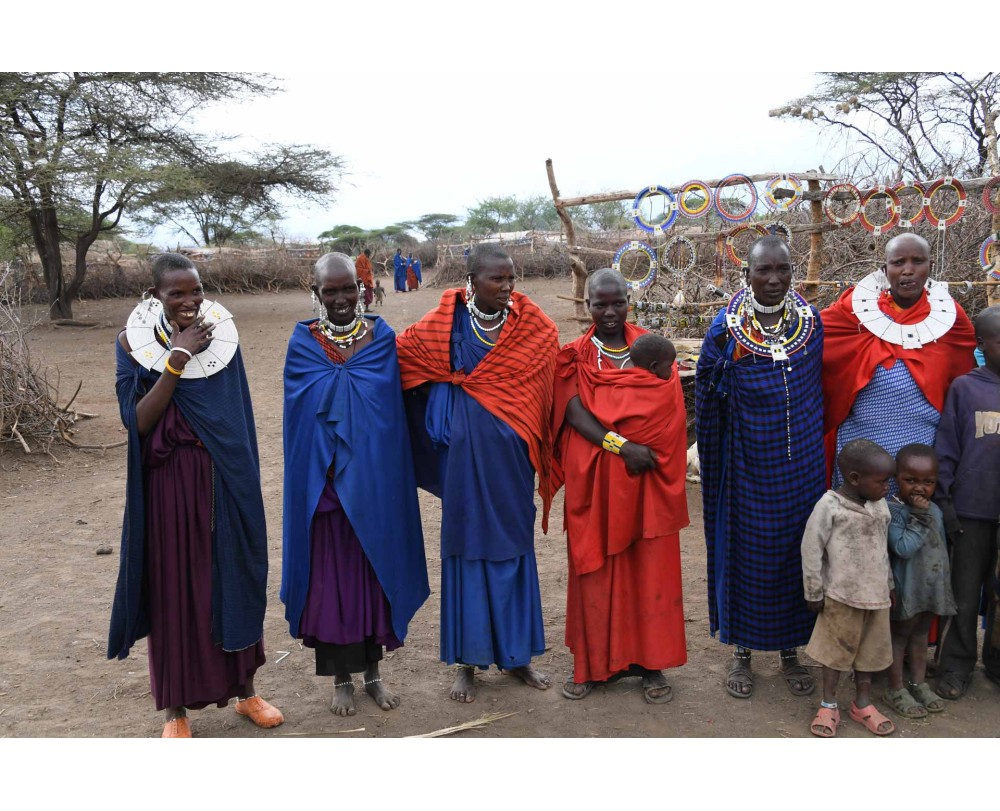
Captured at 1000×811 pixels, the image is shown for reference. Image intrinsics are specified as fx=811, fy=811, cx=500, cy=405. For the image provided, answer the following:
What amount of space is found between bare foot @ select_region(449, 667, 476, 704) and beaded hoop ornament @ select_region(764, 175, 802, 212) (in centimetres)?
471

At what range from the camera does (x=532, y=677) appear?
11.1ft

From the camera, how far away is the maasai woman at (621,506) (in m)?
3.13

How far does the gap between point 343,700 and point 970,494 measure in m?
2.53

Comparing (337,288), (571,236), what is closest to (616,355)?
(337,288)

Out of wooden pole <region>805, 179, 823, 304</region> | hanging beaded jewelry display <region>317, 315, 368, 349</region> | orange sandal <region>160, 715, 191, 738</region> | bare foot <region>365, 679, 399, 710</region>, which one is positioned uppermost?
wooden pole <region>805, 179, 823, 304</region>

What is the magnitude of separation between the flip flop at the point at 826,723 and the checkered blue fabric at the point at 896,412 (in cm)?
86

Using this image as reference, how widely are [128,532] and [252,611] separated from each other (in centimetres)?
52

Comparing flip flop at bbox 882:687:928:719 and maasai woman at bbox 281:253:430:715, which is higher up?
maasai woman at bbox 281:253:430:715

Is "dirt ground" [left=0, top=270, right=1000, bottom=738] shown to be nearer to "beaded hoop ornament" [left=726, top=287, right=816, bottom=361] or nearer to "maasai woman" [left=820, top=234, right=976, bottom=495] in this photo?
"maasai woman" [left=820, top=234, right=976, bottom=495]

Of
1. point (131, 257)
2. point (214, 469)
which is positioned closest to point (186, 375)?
point (214, 469)

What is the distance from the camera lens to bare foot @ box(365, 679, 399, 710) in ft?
10.6

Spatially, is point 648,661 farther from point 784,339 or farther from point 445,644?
point 784,339

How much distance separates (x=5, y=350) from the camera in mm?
7230

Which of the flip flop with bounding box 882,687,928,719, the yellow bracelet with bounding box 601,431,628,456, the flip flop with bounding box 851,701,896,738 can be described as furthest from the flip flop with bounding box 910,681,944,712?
the yellow bracelet with bounding box 601,431,628,456
